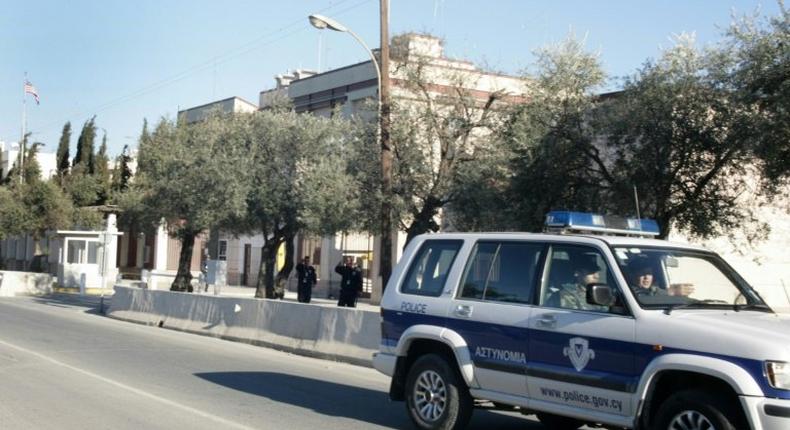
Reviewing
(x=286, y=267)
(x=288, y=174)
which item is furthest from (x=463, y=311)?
(x=286, y=267)

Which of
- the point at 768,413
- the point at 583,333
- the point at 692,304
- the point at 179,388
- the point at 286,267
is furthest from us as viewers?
the point at 286,267

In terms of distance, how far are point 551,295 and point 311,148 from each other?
21.2 m

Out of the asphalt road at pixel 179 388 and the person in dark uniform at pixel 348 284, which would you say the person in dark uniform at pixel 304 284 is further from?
the asphalt road at pixel 179 388

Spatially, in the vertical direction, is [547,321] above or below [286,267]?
below

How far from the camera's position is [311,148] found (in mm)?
28375

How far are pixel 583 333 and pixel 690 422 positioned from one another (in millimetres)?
1124

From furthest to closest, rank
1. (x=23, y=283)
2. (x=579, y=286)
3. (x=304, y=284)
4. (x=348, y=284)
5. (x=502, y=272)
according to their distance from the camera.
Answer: (x=23, y=283), (x=304, y=284), (x=348, y=284), (x=502, y=272), (x=579, y=286)

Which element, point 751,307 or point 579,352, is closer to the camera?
point 579,352

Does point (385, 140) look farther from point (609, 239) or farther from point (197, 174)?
point (609, 239)

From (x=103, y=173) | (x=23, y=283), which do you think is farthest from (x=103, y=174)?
(x=23, y=283)

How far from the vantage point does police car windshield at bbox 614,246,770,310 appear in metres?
7.21

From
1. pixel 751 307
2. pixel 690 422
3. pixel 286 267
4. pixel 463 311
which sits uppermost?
pixel 286 267

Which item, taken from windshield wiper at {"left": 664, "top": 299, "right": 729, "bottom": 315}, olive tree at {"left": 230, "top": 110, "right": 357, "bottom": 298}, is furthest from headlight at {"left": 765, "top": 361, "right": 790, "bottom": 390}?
olive tree at {"left": 230, "top": 110, "right": 357, "bottom": 298}

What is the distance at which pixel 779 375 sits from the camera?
19.9 ft
